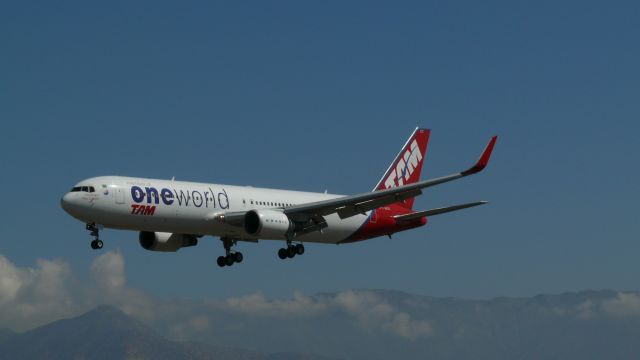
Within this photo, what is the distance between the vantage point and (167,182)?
67250mm

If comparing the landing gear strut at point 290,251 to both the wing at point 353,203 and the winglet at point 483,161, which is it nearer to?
the wing at point 353,203

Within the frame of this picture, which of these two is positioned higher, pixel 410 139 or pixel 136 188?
pixel 410 139

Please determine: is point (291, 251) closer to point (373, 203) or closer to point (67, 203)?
point (373, 203)

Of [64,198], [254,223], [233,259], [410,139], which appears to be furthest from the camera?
[410,139]

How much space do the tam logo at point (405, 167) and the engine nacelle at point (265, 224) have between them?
15.2 m

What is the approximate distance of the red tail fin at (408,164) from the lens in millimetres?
82750

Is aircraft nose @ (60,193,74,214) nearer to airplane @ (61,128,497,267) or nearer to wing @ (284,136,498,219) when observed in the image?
airplane @ (61,128,497,267)

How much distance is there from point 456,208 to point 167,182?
59.0 feet

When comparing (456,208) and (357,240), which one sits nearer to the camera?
(456,208)

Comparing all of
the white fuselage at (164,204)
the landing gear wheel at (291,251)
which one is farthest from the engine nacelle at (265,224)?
the landing gear wheel at (291,251)

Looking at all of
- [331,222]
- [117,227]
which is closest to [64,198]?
[117,227]

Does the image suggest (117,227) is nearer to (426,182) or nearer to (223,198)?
(223,198)

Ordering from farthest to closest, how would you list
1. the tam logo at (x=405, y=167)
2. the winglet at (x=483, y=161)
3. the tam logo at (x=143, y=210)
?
the tam logo at (x=405, y=167)
the tam logo at (x=143, y=210)
the winglet at (x=483, y=161)

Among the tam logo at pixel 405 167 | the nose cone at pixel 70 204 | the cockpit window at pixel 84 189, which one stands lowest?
the nose cone at pixel 70 204
